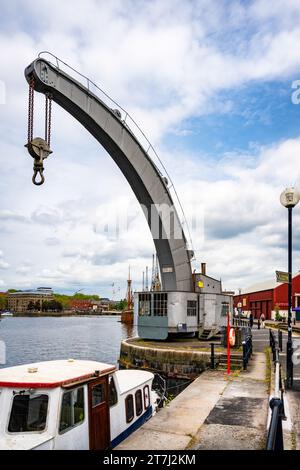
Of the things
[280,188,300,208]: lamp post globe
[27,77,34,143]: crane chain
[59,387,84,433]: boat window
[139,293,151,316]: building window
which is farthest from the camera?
[139,293,151,316]: building window

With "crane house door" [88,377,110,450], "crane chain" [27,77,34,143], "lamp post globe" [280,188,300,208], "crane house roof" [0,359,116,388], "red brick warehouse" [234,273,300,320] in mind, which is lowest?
"red brick warehouse" [234,273,300,320]

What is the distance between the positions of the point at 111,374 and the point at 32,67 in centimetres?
1581

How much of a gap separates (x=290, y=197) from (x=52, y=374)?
8.59 meters

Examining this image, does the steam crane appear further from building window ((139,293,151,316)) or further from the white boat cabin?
the white boat cabin

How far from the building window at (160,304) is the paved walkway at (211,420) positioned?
12473mm

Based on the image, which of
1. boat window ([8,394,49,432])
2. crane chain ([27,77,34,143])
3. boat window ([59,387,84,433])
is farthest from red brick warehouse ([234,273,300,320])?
boat window ([8,394,49,432])

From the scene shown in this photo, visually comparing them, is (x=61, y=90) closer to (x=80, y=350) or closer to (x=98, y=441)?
(x=98, y=441)

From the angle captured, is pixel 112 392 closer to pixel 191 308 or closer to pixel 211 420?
A: pixel 211 420

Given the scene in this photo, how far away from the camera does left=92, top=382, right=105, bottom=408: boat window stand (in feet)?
24.6

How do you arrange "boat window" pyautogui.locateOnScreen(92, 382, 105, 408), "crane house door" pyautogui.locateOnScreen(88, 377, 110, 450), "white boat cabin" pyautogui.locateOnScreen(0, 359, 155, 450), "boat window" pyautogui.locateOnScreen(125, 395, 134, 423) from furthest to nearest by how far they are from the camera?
"boat window" pyautogui.locateOnScreen(125, 395, 134, 423)
"boat window" pyautogui.locateOnScreen(92, 382, 105, 408)
"crane house door" pyautogui.locateOnScreen(88, 377, 110, 450)
"white boat cabin" pyautogui.locateOnScreen(0, 359, 155, 450)

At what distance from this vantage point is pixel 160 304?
83.8ft

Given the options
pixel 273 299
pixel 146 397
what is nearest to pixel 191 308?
pixel 146 397

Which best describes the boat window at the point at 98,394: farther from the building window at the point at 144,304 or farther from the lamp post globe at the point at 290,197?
the building window at the point at 144,304

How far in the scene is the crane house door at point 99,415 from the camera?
23.4 ft
